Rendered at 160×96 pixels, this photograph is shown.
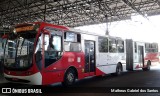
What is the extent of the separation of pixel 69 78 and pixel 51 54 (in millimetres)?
1704

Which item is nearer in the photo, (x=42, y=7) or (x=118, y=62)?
(x=118, y=62)

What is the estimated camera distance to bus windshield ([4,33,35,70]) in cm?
859

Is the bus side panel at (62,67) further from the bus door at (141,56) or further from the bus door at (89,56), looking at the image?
the bus door at (141,56)

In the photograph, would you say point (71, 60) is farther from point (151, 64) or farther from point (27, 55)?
point (151, 64)

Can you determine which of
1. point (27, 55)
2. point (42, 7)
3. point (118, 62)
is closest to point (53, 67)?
point (27, 55)

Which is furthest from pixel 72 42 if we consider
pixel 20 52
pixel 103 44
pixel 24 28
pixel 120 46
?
pixel 120 46

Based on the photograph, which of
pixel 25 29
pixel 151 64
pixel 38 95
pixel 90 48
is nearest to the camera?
pixel 38 95

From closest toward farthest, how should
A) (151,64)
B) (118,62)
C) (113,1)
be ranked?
1. (118,62)
2. (151,64)
3. (113,1)

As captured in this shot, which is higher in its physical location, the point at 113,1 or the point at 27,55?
the point at 113,1

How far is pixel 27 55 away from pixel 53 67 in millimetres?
1217

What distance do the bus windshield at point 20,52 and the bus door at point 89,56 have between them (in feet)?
12.8

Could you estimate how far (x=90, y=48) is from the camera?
12344 millimetres

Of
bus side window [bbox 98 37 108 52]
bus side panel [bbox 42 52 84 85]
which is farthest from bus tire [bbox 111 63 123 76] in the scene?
bus side panel [bbox 42 52 84 85]

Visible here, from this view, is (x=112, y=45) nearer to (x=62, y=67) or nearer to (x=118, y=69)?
(x=118, y=69)
